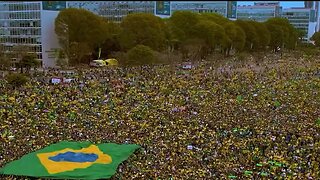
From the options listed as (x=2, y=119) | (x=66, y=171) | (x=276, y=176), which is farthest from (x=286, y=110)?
(x=2, y=119)

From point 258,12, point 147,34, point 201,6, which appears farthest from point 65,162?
point 258,12

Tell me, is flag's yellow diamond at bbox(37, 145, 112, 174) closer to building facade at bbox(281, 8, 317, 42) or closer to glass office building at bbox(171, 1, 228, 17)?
glass office building at bbox(171, 1, 228, 17)

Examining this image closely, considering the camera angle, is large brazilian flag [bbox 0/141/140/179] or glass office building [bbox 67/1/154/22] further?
glass office building [bbox 67/1/154/22]

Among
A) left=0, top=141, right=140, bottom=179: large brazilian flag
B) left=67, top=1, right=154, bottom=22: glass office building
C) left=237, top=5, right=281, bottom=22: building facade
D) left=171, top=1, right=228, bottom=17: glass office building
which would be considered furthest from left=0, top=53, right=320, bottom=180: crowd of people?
left=237, top=5, right=281, bottom=22: building facade

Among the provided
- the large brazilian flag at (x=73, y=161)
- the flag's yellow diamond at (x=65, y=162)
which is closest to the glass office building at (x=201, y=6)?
the large brazilian flag at (x=73, y=161)

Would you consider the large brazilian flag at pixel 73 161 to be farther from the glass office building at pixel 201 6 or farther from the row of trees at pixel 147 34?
the glass office building at pixel 201 6

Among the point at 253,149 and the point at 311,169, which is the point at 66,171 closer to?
the point at 253,149
